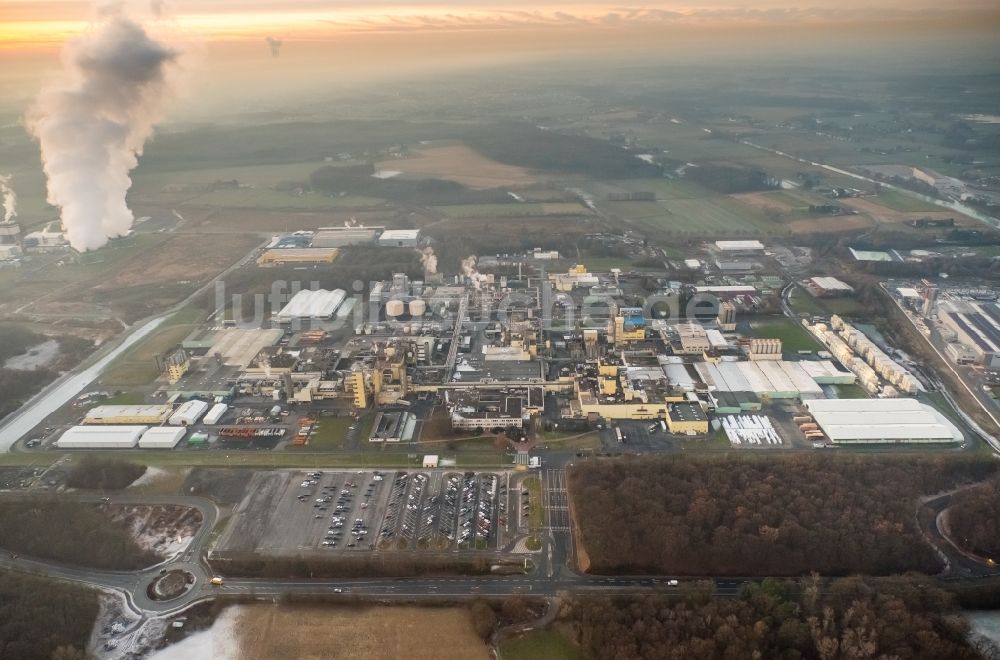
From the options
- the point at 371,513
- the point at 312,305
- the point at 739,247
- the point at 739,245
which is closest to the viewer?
the point at 371,513

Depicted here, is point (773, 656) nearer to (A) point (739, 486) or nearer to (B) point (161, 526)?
(A) point (739, 486)

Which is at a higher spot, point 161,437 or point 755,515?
point 755,515

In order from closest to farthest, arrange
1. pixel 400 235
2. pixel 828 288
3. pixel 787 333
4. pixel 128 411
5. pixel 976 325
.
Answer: pixel 128 411
pixel 976 325
pixel 787 333
pixel 828 288
pixel 400 235

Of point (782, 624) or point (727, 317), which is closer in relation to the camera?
point (782, 624)

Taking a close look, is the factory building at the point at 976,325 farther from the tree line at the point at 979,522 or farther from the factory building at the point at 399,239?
the factory building at the point at 399,239

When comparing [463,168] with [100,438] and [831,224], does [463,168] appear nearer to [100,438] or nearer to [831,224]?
[831,224]

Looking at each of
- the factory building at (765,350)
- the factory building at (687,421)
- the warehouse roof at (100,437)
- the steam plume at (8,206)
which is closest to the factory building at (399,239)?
the warehouse roof at (100,437)

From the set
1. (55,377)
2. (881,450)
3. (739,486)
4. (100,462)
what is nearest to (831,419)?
(881,450)

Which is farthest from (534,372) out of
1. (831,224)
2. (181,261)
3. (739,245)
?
(831,224)

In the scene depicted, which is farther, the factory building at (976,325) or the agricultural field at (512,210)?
the agricultural field at (512,210)
